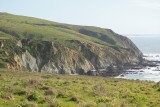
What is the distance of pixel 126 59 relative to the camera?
541ft

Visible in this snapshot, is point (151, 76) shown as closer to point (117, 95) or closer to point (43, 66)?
point (43, 66)

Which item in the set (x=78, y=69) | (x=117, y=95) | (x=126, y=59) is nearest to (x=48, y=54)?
(x=78, y=69)

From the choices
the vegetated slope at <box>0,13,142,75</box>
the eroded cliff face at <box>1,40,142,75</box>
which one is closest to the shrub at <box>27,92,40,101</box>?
the vegetated slope at <box>0,13,142,75</box>

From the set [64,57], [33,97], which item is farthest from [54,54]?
[33,97]

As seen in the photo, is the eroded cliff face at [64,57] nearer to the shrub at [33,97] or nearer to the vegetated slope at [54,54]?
the vegetated slope at [54,54]

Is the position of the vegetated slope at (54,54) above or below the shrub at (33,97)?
below

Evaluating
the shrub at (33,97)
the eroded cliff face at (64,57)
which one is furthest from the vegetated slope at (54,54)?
the shrub at (33,97)

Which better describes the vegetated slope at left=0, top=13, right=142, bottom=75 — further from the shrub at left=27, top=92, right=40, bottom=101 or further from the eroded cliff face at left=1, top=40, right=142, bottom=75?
the shrub at left=27, top=92, right=40, bottom=101

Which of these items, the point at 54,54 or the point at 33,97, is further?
the point at 54,54

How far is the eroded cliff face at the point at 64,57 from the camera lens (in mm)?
111406

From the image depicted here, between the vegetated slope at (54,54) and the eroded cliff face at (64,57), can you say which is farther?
the eroded cliff face at (64,57)

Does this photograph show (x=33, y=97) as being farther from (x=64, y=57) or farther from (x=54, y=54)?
(x=64, y=57)

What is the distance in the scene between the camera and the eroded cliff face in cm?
11141

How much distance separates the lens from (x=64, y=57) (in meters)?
127
